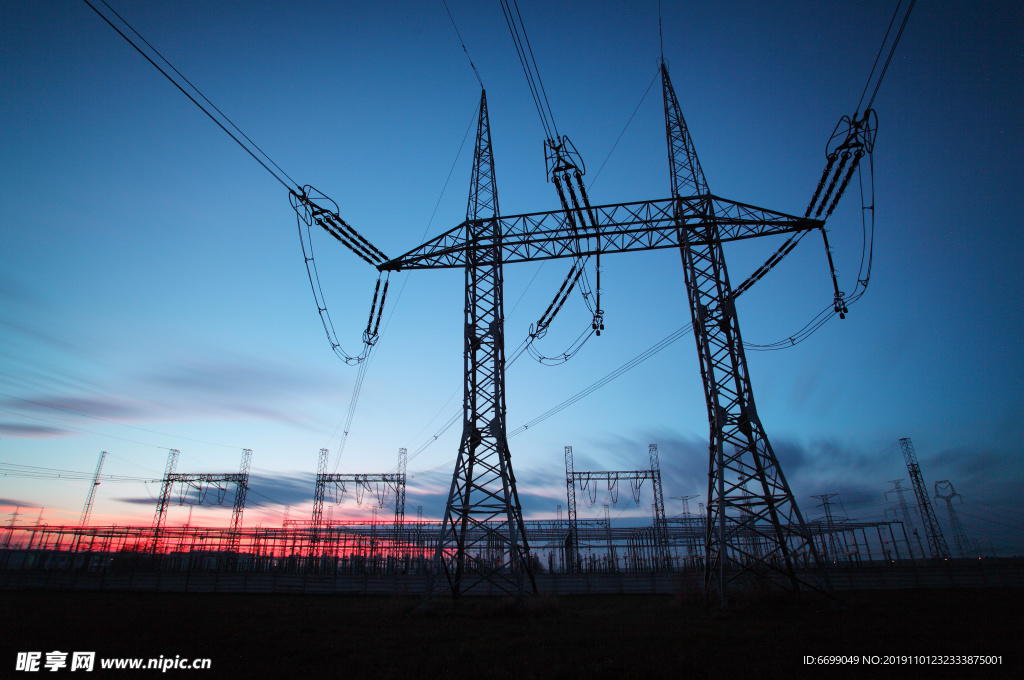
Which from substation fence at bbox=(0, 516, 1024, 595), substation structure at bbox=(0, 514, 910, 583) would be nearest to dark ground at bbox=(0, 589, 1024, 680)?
substation fence at bbox=(0, 516, 1024, 595)

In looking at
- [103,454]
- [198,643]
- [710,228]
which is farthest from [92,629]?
[103,454]

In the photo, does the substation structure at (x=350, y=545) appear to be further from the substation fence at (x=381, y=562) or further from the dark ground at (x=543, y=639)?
the dark ground at (x=543, y=639)

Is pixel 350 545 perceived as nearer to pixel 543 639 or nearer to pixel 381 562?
pixel 381 562

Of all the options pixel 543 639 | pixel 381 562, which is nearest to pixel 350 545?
pixel 381 562

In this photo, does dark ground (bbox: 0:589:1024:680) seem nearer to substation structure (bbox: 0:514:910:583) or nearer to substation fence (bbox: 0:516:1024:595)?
substation fence (bbox: 0:516:1024:595)

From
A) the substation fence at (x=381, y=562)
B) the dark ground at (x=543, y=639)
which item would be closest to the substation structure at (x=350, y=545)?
the substation fence at (x=381, y=562)

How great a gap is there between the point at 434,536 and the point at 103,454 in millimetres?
39228

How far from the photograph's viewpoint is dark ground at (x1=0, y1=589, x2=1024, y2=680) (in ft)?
24.9

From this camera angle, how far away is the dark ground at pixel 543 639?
7586 mm

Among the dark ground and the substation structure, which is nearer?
the dark ground

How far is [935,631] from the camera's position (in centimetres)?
1005

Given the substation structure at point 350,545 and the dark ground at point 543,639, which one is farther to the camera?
the substation structure at point 350,545

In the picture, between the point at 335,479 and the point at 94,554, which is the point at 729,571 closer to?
the point at 335,479

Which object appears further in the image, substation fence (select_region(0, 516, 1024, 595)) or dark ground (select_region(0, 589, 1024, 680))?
substation fence (select_region(0, 516, 1024, 595))
